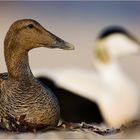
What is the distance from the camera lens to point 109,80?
3.19m

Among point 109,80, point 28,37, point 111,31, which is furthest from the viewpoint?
point 111,31

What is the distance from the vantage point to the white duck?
2.75 meters

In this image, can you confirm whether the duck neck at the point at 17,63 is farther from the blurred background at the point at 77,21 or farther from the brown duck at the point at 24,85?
the blurred background at the point at 77,21

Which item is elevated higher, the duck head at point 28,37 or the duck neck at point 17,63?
the duck head at point 28,37

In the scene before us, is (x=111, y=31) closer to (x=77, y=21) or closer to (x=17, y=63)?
(x=77, y=21)

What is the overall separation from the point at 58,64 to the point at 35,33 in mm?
1261

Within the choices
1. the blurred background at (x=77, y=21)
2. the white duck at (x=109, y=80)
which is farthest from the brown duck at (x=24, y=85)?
the blurred background at (x=77, y=21)

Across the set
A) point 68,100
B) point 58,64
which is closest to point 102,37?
point 58,64

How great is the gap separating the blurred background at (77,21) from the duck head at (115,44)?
0.13 feet

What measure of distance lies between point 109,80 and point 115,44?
37 cm

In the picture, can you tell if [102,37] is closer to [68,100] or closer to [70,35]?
[70,35]

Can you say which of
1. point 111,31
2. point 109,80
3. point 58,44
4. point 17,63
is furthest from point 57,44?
point 111,31

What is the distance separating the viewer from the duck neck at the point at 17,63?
5.55ft

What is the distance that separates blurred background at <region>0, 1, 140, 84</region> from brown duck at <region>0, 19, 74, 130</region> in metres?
1.13
